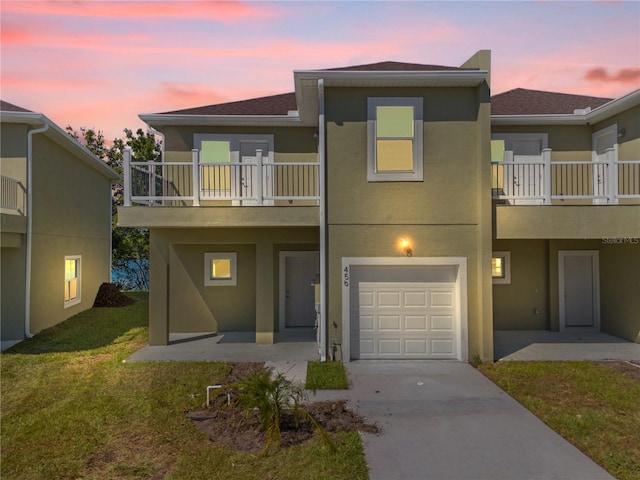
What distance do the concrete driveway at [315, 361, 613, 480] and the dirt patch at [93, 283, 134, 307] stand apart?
12.4 meters


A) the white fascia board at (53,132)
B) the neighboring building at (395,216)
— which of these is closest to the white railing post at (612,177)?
the neighboring building at (395,216)

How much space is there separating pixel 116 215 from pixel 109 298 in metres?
7.85

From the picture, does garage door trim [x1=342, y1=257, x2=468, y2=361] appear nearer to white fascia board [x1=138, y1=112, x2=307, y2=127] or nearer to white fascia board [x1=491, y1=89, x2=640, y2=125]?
white fascia board [x1=138, y1=112, x2=307, y2=127]

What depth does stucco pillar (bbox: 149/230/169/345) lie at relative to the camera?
29.8 feet

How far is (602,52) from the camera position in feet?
41.7

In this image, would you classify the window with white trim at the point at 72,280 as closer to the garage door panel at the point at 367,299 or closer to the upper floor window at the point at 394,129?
the garage door panel at the point at 367,299

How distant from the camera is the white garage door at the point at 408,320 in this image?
27.0ft

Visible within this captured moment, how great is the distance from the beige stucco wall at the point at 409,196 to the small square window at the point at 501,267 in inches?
132

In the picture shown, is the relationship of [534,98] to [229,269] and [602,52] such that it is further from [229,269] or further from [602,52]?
[229,269]

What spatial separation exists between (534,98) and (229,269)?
38.4 ft

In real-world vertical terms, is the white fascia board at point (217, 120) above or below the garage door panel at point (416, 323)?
above

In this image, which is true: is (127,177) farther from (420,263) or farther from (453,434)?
(453,434)

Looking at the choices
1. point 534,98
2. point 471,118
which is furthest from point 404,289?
point 534,98

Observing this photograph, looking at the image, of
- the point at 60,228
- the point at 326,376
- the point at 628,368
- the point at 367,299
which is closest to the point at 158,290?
the point at 326,376
